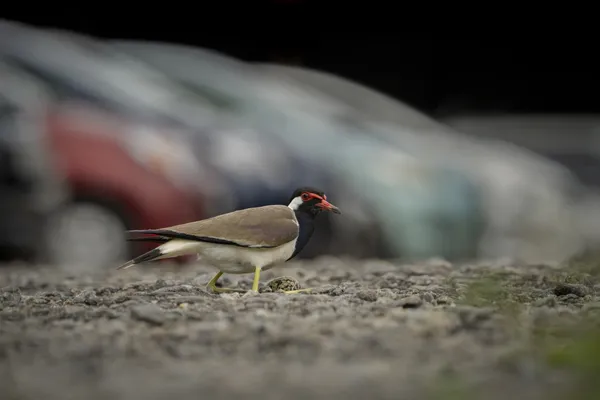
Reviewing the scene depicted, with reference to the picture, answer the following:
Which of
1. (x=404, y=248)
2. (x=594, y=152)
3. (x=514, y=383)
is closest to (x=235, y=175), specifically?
(x=404, y=248)

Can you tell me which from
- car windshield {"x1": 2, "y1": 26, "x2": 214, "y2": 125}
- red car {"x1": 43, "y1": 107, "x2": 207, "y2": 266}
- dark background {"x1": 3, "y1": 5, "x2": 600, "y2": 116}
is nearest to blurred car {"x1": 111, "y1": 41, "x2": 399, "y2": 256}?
car windshield {"x1": 2, "y1": 26, "x2": 214, "y2": 125}

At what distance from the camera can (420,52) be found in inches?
626

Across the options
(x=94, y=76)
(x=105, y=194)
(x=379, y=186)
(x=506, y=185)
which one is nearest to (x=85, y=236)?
(x=105, y=194)

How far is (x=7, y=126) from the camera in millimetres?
9562

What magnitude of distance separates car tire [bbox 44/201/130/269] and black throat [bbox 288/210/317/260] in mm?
3081

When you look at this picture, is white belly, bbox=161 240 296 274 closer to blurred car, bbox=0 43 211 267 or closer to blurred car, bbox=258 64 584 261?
blurred car, bbox=0 43 211 267

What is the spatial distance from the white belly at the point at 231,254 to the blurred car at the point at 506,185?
4037 mm

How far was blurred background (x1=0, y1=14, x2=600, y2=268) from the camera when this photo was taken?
9.58 m

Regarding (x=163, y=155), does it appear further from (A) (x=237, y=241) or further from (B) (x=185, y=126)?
(A) (x=237, y=241)

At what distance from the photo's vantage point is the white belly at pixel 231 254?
248 inches

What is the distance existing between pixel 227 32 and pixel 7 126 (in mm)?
5977

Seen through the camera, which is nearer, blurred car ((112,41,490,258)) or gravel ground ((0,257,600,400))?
gravel ground ((0,257,600,400))

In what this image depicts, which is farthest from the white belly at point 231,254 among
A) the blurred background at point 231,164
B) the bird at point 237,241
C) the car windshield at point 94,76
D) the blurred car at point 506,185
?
Result: the car windshield at point 94,76

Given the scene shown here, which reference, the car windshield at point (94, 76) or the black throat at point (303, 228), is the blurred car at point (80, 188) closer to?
the car windshield at point (94, 76)
